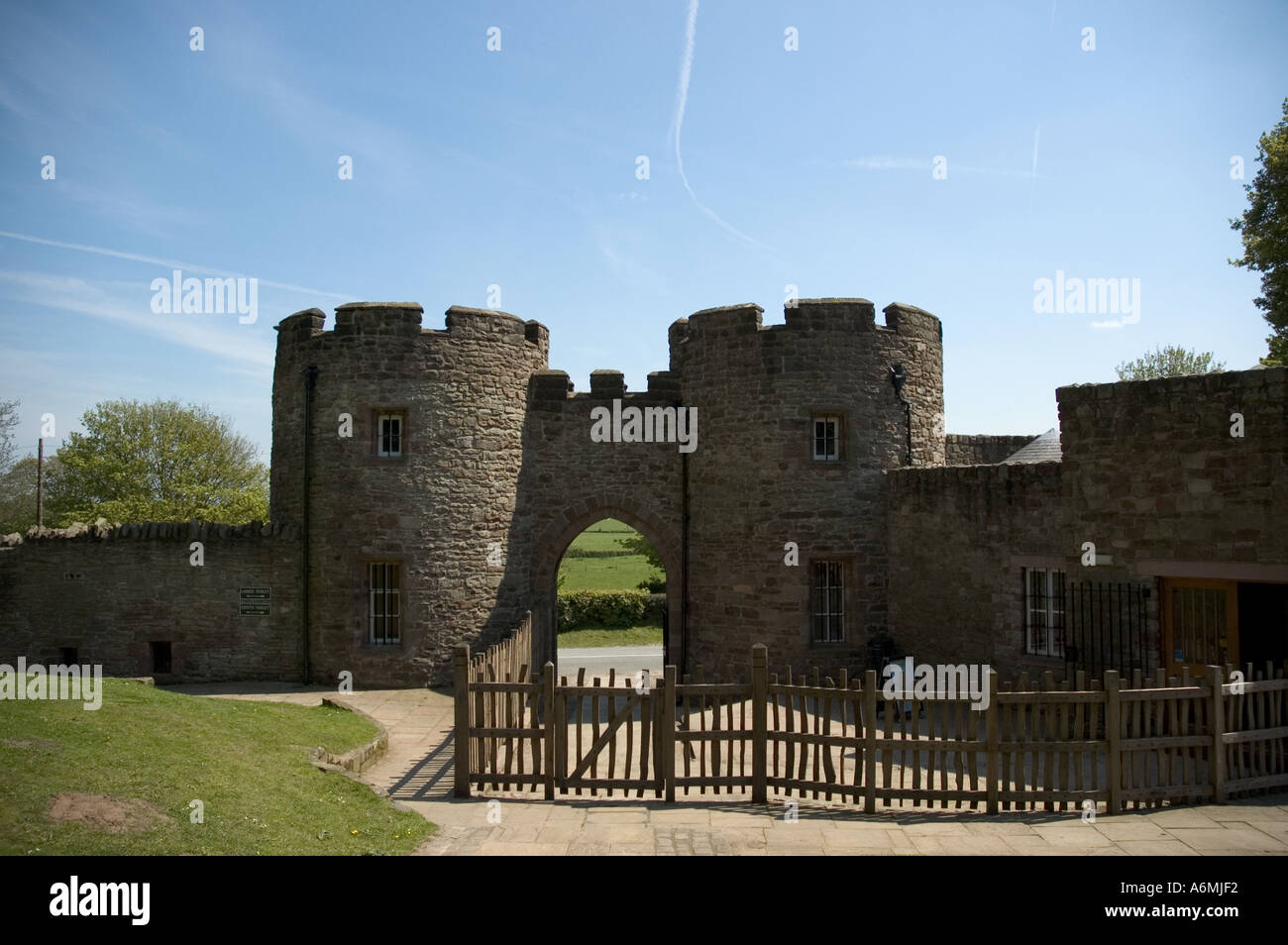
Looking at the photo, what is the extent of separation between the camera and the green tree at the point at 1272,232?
1908 centimetres

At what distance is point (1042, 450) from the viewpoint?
15.5 m

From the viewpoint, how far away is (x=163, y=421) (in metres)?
28.1

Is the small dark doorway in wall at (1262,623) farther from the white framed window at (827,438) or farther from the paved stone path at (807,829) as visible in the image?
the white framed window at (827,438)

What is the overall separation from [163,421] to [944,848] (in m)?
27.9

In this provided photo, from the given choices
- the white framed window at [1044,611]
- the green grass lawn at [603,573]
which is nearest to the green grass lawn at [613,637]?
the green grass lawn at [603,573]

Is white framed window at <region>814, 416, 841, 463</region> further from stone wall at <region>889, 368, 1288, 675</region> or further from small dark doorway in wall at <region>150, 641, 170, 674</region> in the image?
small dark doorway in wall at <region>150, 641, 170, 674</region>

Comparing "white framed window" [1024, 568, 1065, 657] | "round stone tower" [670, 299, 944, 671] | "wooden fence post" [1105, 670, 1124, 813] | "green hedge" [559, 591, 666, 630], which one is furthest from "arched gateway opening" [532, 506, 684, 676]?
"green hedge" [559, 591, 666, 630]

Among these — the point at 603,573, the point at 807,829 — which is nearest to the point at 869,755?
the point at 807,829

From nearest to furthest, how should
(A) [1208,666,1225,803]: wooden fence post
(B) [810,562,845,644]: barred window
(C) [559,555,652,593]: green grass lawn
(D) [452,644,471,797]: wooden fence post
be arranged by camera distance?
(A) [1208,666,1225,803]: wooden fence post < (D) [452,644,471,797]: wooden fence post < (B) [810,562,845,644]: barred window < (C) [559,555,652,593]: green grass lawn

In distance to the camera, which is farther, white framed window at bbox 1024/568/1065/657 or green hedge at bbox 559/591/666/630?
green hedge at bbox 559/591/666/630

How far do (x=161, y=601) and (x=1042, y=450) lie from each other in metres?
16.3

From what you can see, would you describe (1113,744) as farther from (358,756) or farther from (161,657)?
(161,657)

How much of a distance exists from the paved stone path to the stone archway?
704 centimetres

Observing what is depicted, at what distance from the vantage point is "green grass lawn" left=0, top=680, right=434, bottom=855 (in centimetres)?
632
